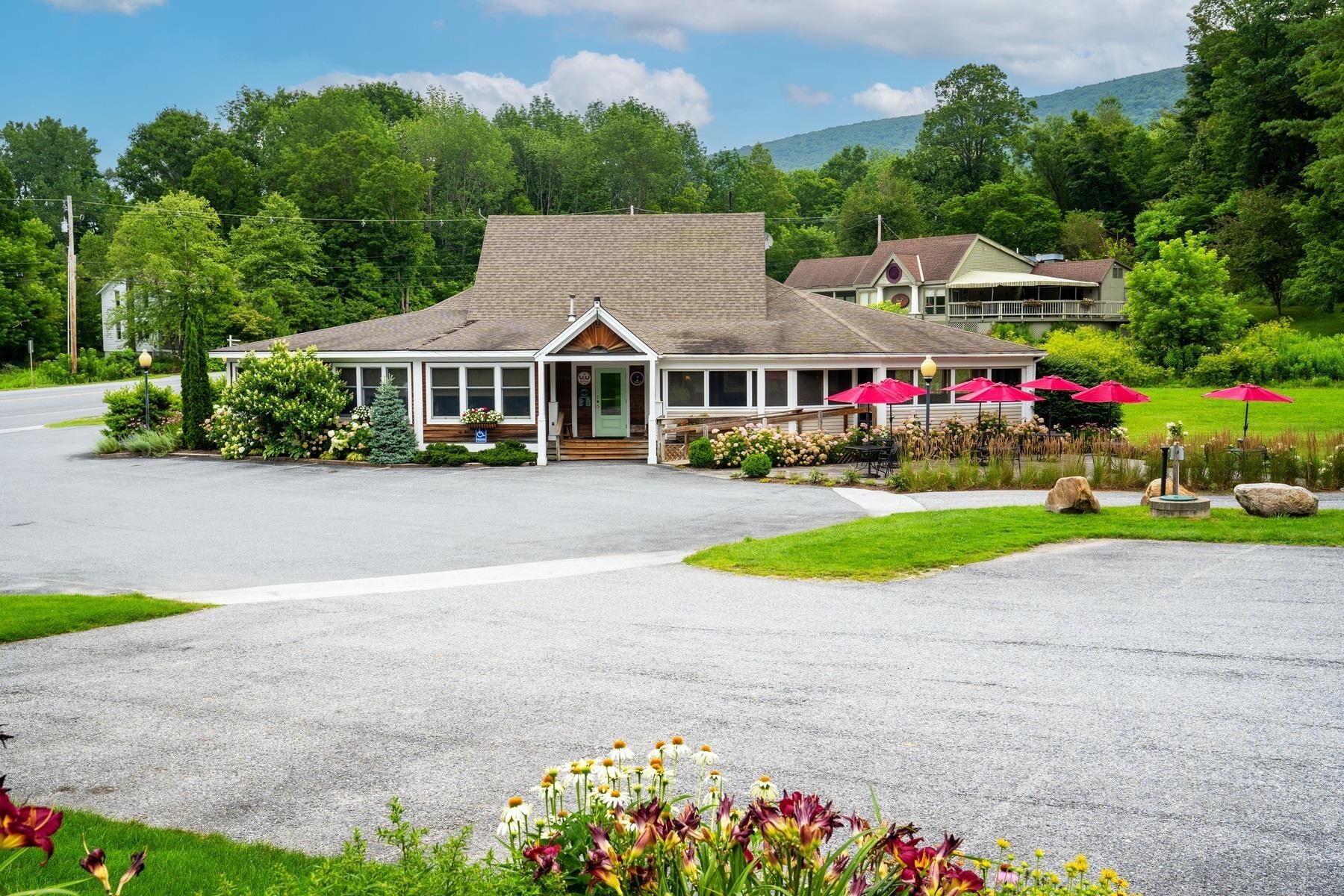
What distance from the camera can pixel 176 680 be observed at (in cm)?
927

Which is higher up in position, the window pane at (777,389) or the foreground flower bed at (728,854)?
the window pane at (777,389)

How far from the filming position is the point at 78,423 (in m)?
40.7

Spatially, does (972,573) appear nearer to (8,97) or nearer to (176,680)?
(176,680)

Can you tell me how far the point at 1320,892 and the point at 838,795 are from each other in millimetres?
2510

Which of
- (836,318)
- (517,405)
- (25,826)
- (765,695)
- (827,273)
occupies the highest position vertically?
(827,273)

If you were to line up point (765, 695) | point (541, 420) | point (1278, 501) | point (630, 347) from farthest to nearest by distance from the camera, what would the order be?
point (630, 347)
point (541, 420)
point (1278, 501)
point (765, 695)

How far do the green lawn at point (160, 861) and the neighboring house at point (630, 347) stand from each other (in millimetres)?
23909

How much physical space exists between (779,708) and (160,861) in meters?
4.44

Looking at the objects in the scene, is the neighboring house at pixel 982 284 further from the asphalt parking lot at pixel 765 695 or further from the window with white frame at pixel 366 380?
the asphalt parking lot at pixel 765 695

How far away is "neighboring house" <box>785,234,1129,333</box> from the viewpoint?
65188 millimetres

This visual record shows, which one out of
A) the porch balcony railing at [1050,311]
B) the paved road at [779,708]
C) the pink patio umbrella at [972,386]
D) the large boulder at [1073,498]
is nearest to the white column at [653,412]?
the pink patio umbrella at [972,386]

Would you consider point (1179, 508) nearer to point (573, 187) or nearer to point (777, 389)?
point (777, 389)

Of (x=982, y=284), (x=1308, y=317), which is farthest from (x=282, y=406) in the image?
(x=1308, y=317)

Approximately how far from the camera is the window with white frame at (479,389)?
31.2 meters
